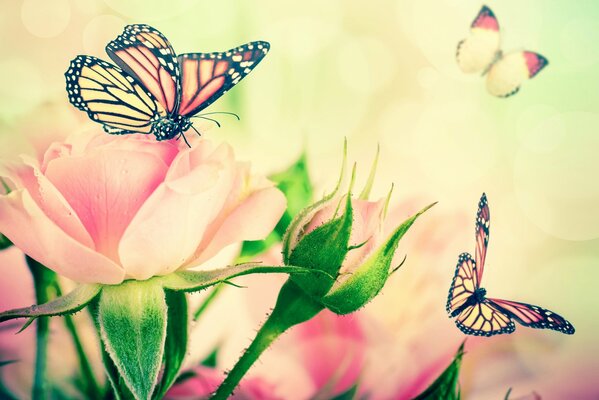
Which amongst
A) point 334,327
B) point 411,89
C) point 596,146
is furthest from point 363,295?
point 596,146

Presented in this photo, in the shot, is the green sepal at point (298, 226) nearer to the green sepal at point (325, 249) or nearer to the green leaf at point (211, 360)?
the green sepal at point (325, 249)

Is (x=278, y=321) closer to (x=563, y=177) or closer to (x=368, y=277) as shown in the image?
(x=368, y=277)

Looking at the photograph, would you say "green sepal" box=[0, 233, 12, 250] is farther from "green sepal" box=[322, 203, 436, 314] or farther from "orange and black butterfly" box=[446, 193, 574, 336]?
"orange and black butterfly" box=[446, 193, 574, 336]

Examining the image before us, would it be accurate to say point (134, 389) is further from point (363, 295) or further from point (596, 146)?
point (596, 146)

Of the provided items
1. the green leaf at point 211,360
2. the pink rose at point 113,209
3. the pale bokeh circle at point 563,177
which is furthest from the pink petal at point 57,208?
the pale bokeh circle at point 563,177

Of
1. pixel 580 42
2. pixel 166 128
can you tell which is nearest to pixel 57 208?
pixel 166 128

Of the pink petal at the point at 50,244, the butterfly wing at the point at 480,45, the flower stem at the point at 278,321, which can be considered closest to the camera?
the pink petal at the point at 50,244

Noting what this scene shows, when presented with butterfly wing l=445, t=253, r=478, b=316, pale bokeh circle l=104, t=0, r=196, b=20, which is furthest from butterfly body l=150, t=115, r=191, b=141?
butterfly wing l=445, t=253, r=478, b=316
